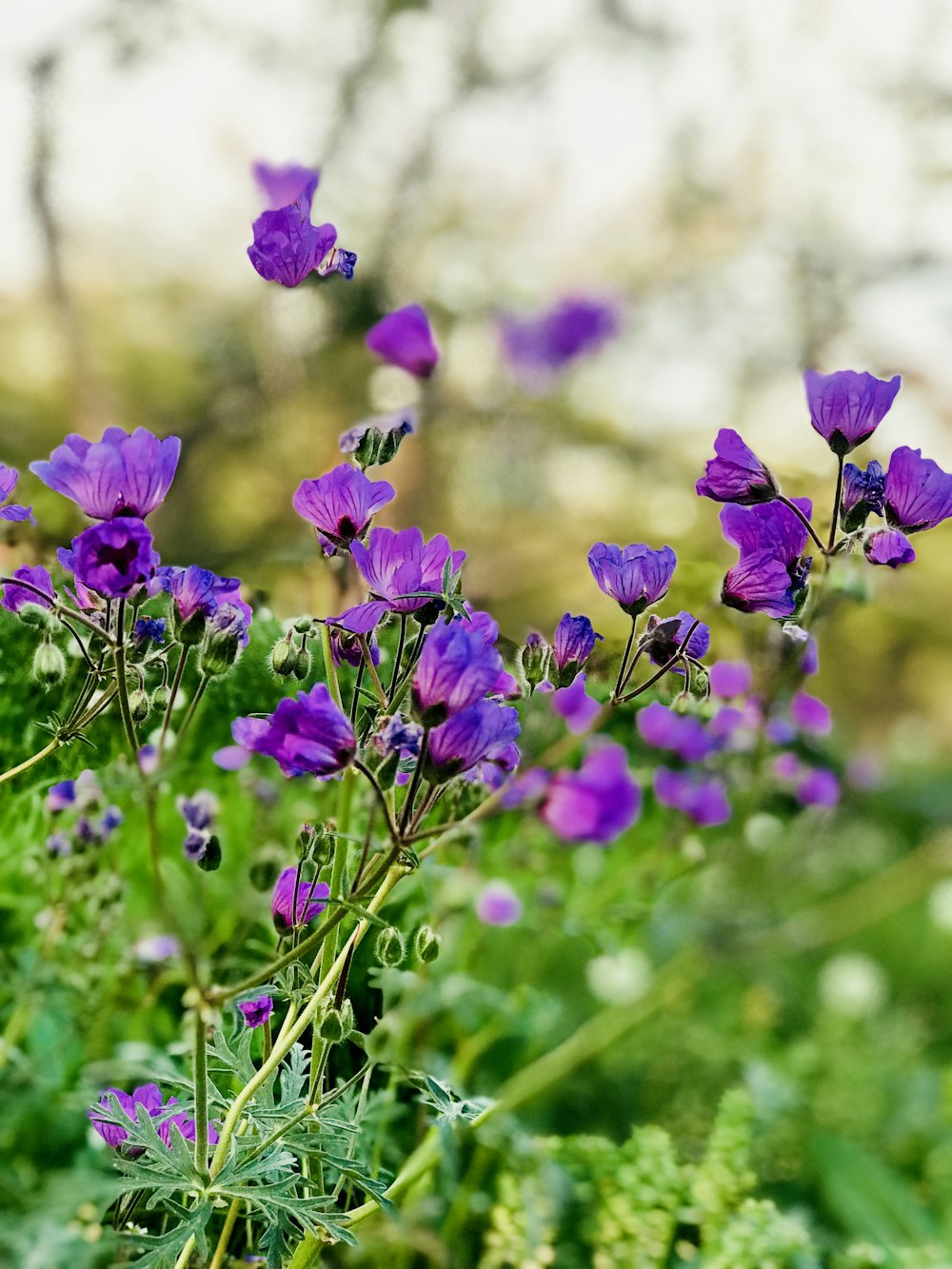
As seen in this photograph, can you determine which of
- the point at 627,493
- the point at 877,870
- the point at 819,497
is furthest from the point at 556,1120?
the point at 627,493

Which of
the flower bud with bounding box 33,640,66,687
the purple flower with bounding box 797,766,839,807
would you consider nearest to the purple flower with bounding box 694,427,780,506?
the flower bud with bounding box 33,640,66,687

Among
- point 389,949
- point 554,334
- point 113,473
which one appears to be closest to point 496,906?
point 389,949

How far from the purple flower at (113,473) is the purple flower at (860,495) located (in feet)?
1.12

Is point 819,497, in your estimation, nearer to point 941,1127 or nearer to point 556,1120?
point 556,1120

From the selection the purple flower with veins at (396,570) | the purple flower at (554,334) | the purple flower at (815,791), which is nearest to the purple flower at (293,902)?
the purple flower with veins at (396,570)

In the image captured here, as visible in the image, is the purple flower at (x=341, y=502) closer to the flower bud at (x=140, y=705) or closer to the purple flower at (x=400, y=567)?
the purple flower at (x=400, y=567)

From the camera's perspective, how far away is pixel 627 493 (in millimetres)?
4367

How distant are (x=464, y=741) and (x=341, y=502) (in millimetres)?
150

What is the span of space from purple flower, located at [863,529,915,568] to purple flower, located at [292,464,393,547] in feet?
0.81

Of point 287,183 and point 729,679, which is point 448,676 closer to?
point 287,183

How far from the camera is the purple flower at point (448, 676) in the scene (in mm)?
478

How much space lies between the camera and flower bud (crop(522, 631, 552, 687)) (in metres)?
0.57

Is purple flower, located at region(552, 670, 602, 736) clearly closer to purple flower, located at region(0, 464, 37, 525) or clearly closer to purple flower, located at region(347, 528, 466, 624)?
purple flower, located at region(347, 528, 466, 624)

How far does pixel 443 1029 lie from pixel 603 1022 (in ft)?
0.71
